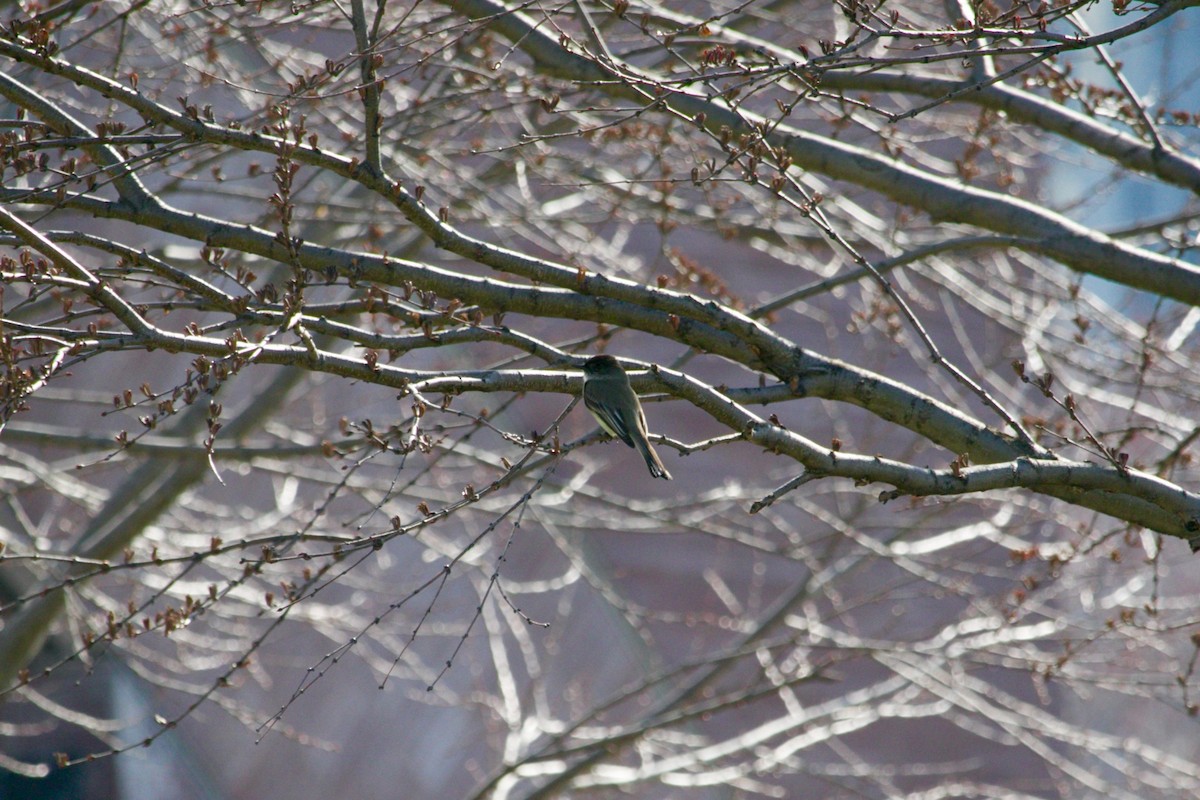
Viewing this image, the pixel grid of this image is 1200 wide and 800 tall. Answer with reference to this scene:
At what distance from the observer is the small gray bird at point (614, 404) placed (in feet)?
12.8

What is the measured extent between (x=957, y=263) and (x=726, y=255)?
13.6ft

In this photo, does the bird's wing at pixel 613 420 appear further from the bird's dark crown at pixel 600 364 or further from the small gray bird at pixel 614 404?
the bird's dark crown at pixel 600 364

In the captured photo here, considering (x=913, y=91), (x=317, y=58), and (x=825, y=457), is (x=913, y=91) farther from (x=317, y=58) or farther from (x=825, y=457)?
(x=317, y=58)

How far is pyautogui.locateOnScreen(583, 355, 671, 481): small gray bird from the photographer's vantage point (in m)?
3.90

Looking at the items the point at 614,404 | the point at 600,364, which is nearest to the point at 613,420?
the point at 614,404

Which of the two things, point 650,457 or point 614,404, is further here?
point 650,457

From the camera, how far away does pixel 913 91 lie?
5242 millimetres

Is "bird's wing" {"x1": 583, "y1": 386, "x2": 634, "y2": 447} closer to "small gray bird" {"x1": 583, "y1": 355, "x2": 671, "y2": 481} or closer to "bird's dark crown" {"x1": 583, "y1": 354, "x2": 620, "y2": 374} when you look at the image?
"small gray bird" {"x1": 583, "y1": 355, "x2": 671, "y2": 481}

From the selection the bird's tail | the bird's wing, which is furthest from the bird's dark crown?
the bird's tail

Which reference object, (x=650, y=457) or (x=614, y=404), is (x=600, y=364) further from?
(x=650, y=457)

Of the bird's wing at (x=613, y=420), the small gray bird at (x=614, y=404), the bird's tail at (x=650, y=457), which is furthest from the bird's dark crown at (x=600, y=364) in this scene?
the bird's tail at (x=650, y=457)

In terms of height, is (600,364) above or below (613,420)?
above

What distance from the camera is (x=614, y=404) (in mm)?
4105

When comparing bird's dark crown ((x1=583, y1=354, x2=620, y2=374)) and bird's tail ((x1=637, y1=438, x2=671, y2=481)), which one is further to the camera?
bird's tail ((x1=637, y1=438, x2=671, y2=481))
